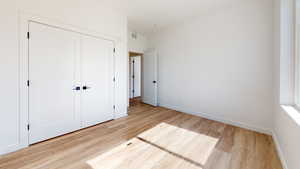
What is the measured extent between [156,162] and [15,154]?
2.18 metres

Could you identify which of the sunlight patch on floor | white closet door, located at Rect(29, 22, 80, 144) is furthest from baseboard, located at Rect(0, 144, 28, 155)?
the sunlight patch on floor

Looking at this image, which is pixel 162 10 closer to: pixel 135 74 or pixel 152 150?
pixel 152 150

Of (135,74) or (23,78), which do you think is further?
(135,74)

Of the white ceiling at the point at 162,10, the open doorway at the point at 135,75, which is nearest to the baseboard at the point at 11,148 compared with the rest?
the white ceiling at the point at 162,10

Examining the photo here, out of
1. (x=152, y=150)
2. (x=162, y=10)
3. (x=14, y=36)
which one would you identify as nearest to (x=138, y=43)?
(x=162, y=10)

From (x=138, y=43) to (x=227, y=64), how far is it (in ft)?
11.0

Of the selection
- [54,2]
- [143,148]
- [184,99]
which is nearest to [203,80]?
[184,99]

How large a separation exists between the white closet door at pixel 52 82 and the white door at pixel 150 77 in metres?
2.80

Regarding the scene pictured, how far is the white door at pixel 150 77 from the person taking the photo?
490cm

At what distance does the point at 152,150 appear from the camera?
2.04m

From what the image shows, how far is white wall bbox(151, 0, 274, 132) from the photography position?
8.61 feet

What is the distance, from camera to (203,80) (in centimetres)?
361

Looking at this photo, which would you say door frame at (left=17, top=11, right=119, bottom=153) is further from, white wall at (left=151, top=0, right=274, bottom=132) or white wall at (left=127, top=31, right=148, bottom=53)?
white wall at (left=151, top=0, right=274, bottom=132)

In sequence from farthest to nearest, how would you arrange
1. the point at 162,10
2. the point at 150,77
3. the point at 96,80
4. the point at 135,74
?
the point at 135,74 < the point at 150,77 < the point at 162,10 < the point at 96,80
